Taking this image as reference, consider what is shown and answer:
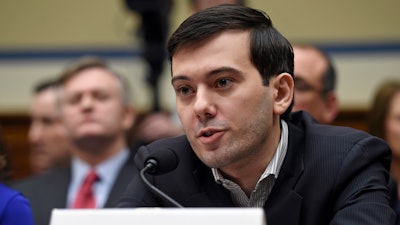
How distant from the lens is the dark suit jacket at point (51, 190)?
127 inches

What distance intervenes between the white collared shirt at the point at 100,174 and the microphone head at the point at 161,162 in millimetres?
1438

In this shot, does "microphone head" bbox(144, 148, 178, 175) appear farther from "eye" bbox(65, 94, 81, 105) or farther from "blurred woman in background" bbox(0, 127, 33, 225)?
"eye" bbox(65, 94, 81, 105)

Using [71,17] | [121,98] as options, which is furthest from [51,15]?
[121,98]

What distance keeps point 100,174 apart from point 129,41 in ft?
7.00

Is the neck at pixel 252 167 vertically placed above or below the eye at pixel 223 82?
below

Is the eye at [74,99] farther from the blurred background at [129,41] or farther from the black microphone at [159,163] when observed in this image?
the black microphone at [159,163]

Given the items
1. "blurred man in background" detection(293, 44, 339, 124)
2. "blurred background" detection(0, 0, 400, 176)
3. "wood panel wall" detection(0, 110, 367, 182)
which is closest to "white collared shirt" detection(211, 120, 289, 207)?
"blurred man in background" detection(293, 44, 339, 124)

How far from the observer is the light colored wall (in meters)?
5.30

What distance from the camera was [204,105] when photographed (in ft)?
6.20

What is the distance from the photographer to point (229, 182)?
203cm

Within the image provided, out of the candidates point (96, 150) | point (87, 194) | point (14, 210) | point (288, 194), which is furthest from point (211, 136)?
point (96, 150)

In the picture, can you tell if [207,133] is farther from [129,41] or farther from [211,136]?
[129,41]

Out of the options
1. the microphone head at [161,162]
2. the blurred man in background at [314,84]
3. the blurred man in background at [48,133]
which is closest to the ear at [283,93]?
the microphone head at [161,162]

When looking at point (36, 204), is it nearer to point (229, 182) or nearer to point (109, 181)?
point (109, 181)
